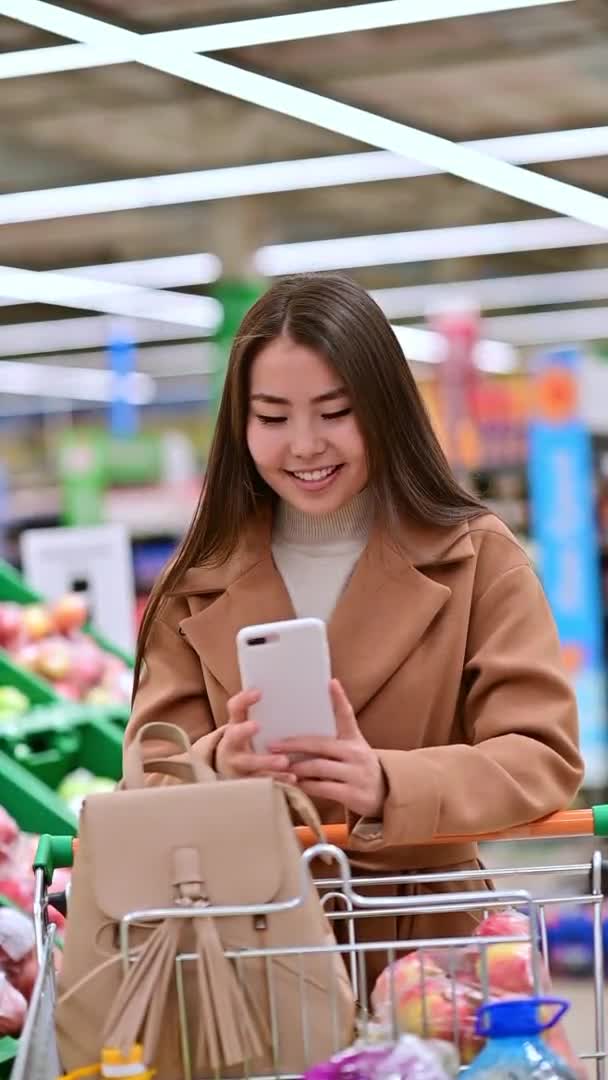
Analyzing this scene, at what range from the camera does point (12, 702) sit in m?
4.63

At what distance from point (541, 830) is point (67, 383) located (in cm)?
1781

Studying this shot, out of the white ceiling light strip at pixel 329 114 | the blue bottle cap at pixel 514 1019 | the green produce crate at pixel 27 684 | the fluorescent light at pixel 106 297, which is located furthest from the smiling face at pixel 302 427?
the fluorescent light at pixel 106 297

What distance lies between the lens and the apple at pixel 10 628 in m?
5.46

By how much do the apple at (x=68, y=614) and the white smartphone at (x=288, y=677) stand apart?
3.99 metres

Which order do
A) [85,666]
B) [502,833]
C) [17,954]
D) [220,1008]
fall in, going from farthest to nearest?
[85,666], [17,954], [502,833], [220,1008]

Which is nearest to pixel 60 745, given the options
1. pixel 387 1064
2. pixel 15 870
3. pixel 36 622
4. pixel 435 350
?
pixel 36 622

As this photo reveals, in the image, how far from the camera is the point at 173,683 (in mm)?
2168

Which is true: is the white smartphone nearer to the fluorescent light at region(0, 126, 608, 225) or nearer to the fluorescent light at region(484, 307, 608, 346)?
the fluorescent light at region(0, 126, 608, 225)

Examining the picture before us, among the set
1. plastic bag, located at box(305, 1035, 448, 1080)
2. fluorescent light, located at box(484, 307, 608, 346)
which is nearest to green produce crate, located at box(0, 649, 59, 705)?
plastic bag, located at box(305, 1035, 448, 1080)

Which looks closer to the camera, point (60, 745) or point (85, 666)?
point (60, 745)

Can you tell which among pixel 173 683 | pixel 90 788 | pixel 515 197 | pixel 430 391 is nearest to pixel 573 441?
pixel 515 197

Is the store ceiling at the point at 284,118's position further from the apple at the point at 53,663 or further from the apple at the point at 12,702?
the apple at the point at 12,702

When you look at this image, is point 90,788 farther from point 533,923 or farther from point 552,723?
point 533,923

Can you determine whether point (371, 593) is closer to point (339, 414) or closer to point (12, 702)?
point (339, 414)
